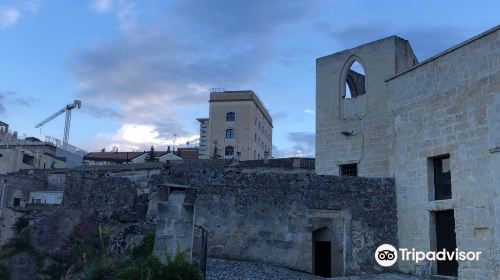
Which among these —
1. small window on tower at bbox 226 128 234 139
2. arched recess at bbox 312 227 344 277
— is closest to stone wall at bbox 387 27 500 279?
arched recess at bbox 312 227 344 277

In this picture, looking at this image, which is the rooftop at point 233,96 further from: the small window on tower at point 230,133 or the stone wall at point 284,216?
the stone wall at point 284,216

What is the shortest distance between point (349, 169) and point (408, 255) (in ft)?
14.7

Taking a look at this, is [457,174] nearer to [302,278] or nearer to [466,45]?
[466,45]

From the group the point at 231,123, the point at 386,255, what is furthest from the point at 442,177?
the point at 231,123

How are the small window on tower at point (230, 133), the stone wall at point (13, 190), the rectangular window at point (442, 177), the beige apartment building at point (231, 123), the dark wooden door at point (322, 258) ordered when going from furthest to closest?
the small window on tower at point (230, 133) < the beige apartment building at point (231, 123) < the stone wall at point (13, 190) < the dark wooden door at point (322, 258) < the rectangular window at point (442, 177)

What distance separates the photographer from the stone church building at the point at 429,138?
13.1 meters

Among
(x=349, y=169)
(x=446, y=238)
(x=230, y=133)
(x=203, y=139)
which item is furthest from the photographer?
(x=203, y=139)

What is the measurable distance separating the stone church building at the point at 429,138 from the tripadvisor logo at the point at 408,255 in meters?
0.15

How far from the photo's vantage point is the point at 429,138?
49.5 ft

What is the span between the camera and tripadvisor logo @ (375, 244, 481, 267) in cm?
1411

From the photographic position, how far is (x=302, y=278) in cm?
1338

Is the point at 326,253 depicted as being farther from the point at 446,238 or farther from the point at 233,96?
the point at 233,96

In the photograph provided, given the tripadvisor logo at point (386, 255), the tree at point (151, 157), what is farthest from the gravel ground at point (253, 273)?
the tree at point (151, 157)

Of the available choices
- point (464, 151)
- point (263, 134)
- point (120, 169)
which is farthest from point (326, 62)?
point (263, 134)
